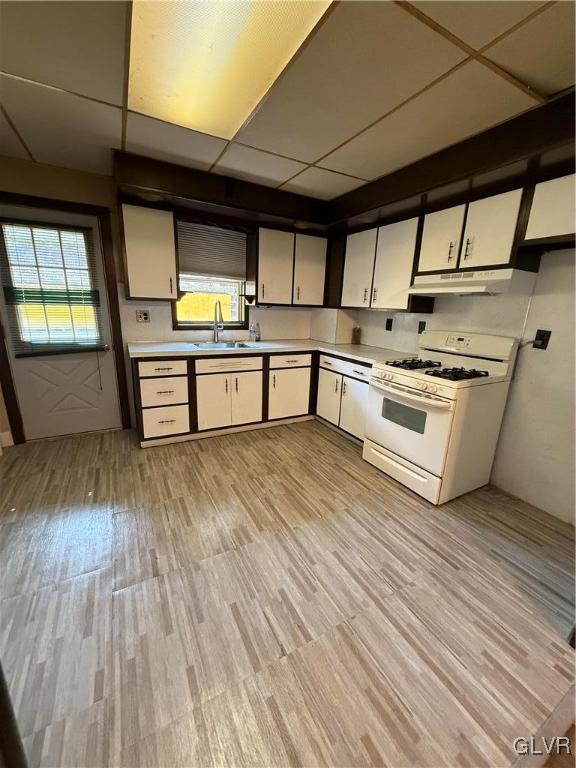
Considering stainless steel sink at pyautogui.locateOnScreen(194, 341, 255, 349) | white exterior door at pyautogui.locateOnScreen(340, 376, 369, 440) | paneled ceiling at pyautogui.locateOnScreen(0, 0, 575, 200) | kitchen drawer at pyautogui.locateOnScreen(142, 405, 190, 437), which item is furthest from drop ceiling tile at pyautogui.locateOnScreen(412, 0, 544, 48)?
kitchen drawer at pyautogui.locateOnScreen(142, 405, 190, 437)

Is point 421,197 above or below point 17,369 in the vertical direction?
above

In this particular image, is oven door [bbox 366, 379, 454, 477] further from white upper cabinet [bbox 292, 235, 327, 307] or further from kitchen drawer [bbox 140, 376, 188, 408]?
kitchen drawer [bbox 140, 376, 188, 408]

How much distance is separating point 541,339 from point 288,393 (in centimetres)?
231

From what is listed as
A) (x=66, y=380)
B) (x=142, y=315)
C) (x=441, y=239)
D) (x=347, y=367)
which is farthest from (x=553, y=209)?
(x=66, y=380)

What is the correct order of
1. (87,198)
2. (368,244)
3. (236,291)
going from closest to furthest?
1. (87,198)
2. (368,244)
3. (236,291)

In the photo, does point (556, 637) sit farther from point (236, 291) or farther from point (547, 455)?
point (236, 291)

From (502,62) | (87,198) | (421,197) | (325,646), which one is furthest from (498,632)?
(87,198)

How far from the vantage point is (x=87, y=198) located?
282 cm

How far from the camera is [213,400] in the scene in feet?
10.4

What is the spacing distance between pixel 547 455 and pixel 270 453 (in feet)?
7.23

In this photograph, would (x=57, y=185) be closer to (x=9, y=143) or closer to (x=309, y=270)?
(x=9, y=143)

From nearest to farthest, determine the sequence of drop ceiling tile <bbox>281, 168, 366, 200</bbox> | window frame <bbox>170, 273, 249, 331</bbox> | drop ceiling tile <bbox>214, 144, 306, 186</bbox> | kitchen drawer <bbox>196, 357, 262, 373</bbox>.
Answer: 1. drop ceiling tile <bbox>214, 144, 306, 186</bbox>
2. drop ceiling tile <bbox>281, 168, 366, 200</bbox>
3. kitchen drawer <bbox>196, 357, 262, 373</bbox>
4. window frame <bbox>170, 273, 249, 331</bbox>

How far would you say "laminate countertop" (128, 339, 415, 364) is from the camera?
9.32 feet

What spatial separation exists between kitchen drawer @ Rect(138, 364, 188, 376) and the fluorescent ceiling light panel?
1760mm
